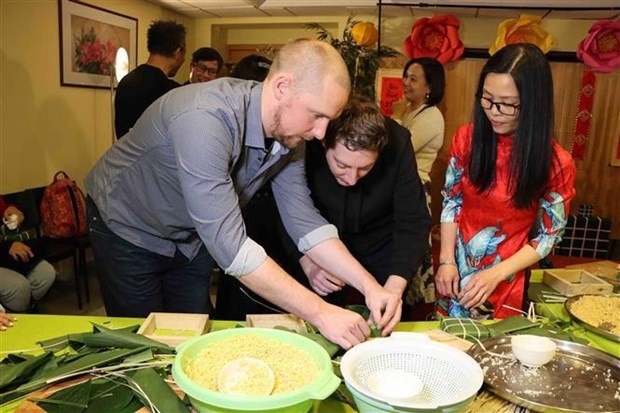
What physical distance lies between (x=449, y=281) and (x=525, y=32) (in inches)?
129

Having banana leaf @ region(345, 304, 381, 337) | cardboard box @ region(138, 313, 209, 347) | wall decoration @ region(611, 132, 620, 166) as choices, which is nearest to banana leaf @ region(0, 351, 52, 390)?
cardboard box @ region(138, 313, 209, 347)

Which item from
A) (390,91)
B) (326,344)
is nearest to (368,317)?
(326,344)

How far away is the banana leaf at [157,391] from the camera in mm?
925

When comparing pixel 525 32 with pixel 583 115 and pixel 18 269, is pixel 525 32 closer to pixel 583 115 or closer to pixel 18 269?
pixel 583 115

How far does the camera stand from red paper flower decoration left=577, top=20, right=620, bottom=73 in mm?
4027

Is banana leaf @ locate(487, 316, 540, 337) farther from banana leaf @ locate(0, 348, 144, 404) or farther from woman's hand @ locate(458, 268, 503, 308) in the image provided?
banana leaf @ locate(0, 348, 144, 404)

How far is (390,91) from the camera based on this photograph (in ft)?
16.4

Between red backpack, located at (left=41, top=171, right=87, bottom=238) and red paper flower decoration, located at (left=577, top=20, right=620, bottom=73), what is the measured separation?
397 cm

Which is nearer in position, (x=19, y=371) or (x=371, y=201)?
(x=19, y=371)

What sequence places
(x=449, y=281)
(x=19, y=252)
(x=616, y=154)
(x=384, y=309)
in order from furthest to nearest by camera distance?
(x=616, y=154) → (x=19, y=252) → (x=449, y=281) → (x=384, y=309)

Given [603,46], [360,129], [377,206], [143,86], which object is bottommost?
[377,206]

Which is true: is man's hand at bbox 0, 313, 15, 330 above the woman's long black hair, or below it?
below

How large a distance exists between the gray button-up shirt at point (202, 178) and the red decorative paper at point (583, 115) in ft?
13.7

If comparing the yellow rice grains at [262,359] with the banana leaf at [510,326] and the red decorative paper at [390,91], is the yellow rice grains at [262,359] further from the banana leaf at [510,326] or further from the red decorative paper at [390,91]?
the red decorative paper at [390,91]
